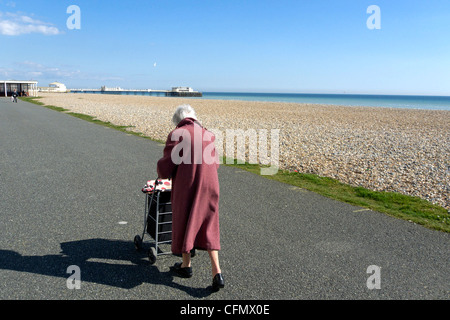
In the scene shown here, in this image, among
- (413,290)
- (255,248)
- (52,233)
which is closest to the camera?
(413,290)

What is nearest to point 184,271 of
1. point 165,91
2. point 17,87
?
point 17,87

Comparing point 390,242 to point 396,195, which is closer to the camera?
point 390,242

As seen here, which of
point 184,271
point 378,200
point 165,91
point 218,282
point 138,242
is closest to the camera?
point 218,282

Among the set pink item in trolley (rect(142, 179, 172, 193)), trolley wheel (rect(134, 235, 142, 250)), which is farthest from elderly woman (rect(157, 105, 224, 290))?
trolley wheel (rect(134, 235, 142, 250))

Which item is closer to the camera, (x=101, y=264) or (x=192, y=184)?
(x=192, y=184)

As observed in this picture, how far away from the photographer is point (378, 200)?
6.74 meters

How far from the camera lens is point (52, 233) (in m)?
4.78

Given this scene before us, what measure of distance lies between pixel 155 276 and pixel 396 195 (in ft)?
16.8

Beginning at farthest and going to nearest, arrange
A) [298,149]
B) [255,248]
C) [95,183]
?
[298,149] → [95,183] → [255,248]

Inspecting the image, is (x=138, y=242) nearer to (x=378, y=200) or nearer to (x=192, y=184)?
(x=192, y=184)

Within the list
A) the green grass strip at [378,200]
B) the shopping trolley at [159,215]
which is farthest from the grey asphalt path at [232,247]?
the green grass strip at [378,200]

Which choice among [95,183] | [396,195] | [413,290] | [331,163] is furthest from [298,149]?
[413,290]

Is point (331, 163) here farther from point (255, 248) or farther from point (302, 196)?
point (255, 248)

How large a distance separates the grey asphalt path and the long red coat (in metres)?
0.48
